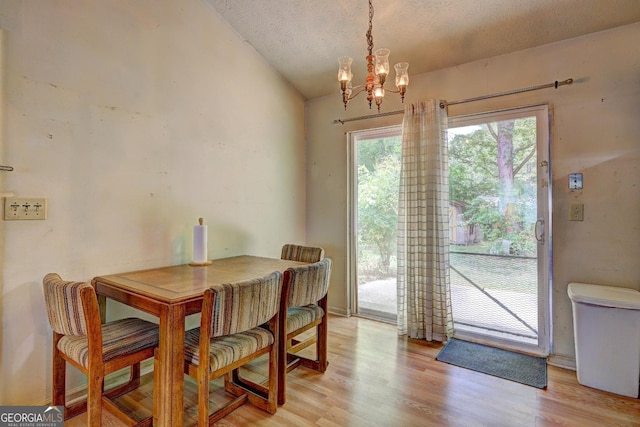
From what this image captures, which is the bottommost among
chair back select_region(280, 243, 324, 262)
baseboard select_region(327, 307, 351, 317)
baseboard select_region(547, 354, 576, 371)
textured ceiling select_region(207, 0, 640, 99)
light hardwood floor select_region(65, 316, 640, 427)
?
light hardwood floor select_region(65, 316, 640, 427)

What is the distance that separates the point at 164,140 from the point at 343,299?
2.38 m

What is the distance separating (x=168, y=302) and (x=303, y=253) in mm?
1428

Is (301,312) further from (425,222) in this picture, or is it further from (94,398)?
(425,222)

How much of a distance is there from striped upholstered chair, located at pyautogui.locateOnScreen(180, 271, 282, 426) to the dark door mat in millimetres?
1463

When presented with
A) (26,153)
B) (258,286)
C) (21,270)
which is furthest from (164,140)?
(258,286)

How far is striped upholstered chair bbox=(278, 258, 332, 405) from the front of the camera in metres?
1.92

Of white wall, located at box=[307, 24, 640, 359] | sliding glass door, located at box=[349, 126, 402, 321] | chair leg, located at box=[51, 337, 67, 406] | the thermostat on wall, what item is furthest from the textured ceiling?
chair leg, located at box=[51, 337, 67, 406]

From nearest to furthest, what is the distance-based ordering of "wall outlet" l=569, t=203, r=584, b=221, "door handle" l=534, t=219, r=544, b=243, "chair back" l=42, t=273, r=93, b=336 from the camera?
"chair back" l=42, t=273, r=93, b=336 < "wall outlet" l=569, t=203, r=584, b=221 < "door handle" l=534, t=219, r=544, b=243

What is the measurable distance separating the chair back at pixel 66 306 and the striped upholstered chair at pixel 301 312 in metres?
0.98

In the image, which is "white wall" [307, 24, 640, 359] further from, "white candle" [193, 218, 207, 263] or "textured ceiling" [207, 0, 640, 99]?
"white candle" [193, 218, 207, 263]

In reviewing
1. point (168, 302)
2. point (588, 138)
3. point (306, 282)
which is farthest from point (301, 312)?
point (588, 138)

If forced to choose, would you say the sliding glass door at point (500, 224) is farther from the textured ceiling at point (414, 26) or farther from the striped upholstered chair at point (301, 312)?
the striped upholstered chair at point (301, 312)

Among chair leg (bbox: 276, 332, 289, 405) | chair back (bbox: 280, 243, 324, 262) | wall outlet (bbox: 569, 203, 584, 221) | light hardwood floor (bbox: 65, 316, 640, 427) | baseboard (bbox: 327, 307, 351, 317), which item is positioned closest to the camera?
light hardwood floor (bbox: 65, 316, 640, 427)

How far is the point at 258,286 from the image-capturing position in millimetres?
1604
